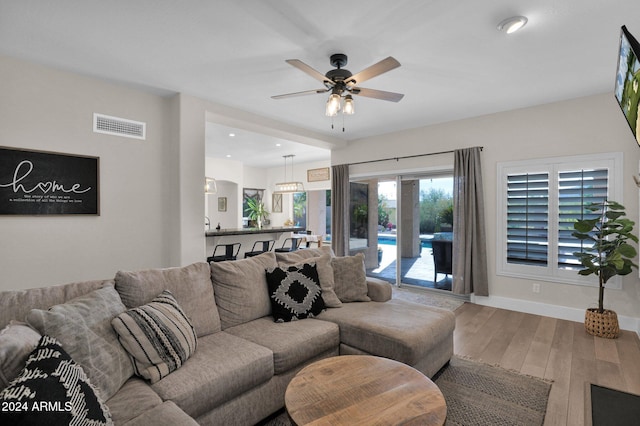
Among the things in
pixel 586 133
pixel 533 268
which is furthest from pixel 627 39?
pixel 533 268

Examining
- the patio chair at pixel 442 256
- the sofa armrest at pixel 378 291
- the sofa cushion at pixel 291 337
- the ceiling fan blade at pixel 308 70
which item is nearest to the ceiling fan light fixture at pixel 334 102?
the ceiling fan blade at pixel 308 70

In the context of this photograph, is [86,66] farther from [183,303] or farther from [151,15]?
[183,303]

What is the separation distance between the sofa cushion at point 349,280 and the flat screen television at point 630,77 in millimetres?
2284

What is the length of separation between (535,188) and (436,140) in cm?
160

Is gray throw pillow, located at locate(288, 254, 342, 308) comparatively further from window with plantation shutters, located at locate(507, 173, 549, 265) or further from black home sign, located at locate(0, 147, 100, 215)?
window with plantation shutters, located at locate(507, 173, 549, 265)

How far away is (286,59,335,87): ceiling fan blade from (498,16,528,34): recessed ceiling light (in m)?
1.39

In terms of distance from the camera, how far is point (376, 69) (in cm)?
257

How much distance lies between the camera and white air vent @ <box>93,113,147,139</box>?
3.56 meters

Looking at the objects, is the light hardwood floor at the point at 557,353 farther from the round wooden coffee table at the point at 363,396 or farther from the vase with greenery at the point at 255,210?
the vase with greenery at the point at 255,210

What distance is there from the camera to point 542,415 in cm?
211

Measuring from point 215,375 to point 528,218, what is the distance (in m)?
4.44

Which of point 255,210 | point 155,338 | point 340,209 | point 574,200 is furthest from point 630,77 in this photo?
point 255,210

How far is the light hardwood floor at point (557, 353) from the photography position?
7.60 feet

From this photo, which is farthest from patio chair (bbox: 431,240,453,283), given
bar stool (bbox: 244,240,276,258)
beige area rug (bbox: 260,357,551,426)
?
bar stool (bbox: 244,240,276,258)
